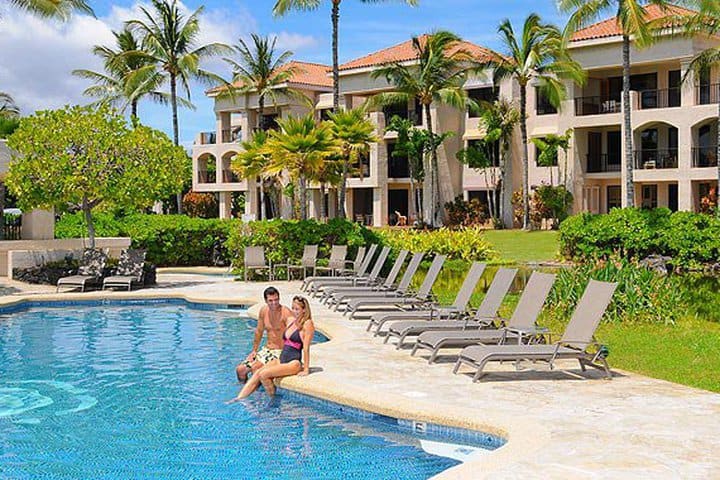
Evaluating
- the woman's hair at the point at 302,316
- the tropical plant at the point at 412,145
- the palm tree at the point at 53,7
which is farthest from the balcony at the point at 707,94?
the woman's hair at the point at 302,316

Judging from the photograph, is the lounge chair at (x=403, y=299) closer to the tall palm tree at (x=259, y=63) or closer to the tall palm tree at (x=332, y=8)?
the tall palm tree at (x=332, y=8)

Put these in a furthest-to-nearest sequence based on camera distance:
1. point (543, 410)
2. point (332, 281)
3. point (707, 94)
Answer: point (707, 94) < point (332, 281) < point (543, 410)

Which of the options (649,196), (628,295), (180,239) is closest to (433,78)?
(649,196)

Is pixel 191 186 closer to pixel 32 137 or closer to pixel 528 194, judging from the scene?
pixel 528 194

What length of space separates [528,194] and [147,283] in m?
27.0

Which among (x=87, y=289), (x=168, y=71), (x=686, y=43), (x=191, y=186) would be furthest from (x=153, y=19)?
(x=87, y=289)

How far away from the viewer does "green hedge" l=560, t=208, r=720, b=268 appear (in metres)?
26.4

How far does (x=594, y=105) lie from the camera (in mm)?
46406

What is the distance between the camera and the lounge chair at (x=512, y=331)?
11.4 metres

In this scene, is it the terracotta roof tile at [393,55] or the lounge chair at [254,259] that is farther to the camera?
the terracotta roof tile at [393,55]

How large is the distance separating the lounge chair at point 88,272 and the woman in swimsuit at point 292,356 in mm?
11897

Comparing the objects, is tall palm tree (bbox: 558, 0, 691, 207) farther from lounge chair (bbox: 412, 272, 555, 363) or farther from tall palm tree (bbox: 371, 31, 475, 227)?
lounge chair (bbox: 412, 272, 555, 363)

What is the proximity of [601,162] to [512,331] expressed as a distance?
36.4 m

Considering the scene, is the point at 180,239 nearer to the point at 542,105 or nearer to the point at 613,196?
the point at 542,105
